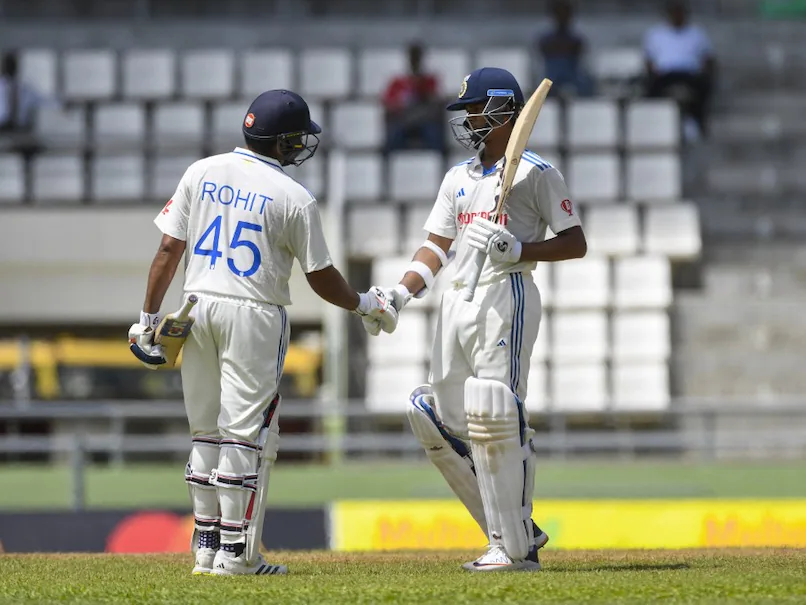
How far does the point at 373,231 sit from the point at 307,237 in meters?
9.05

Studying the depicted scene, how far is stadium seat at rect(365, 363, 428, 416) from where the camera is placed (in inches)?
554

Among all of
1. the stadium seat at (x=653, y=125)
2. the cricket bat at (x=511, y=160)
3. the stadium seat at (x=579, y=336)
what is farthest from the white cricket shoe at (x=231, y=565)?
the stadium seat at (x=653, y=125)

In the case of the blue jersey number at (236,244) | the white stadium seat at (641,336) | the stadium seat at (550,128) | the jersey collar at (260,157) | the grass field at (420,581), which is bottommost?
the grass field at (420,581)

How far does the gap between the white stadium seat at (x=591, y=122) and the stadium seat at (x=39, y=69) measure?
6043mm

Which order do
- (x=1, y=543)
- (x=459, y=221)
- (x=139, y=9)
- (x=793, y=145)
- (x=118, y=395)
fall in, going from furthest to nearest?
(x=139, y=9)
(x=793, y=145)
(x=118, y=395)
(x=1, y=543)
(x=459, y=221)

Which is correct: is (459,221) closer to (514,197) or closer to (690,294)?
(514,197)

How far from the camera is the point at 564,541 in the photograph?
10.7 metres

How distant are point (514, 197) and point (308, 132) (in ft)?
2.99

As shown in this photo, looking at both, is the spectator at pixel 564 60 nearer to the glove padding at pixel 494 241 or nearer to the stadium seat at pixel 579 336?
the stadium seat at pixel 579 336

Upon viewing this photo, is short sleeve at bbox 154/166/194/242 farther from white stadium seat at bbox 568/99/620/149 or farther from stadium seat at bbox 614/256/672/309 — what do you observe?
white stadium seat at bbox 568/99/620/149

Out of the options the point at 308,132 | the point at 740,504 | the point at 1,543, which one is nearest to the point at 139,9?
the point at 1,543

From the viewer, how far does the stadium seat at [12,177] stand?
15.3 metres

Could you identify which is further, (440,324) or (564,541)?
(564,541)

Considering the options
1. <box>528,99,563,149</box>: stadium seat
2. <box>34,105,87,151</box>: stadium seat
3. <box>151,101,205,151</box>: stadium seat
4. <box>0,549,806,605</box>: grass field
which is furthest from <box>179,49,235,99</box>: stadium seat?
<box>0,549,806,605</box>: grass field
